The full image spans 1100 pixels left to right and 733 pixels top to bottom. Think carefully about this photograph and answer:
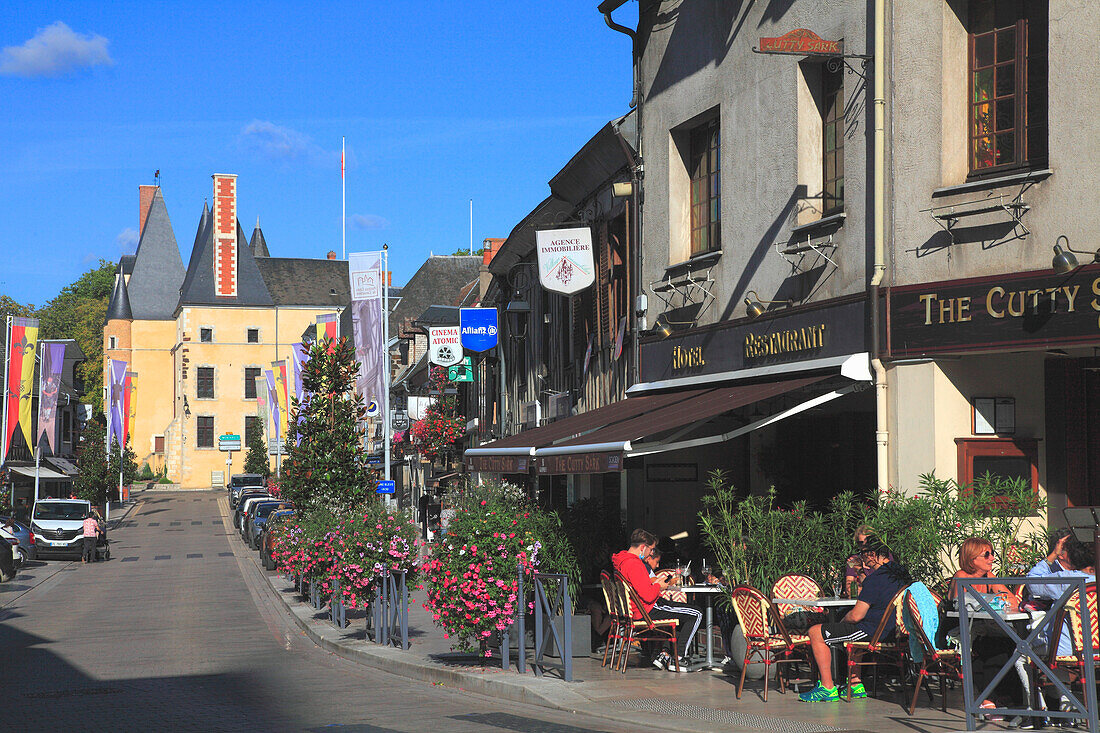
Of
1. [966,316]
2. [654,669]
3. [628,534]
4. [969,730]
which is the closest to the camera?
[969,730]

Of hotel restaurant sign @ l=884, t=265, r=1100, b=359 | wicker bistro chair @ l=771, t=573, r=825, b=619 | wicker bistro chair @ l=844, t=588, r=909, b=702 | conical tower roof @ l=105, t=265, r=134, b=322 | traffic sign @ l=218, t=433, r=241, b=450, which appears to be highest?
conical tower roof @ l=105, t=265, r=134, b=322

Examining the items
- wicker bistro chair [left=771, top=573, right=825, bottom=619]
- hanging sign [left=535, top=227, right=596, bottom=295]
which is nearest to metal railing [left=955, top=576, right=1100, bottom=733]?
wicker bistro chair [left=771, top=573, right=825, bottom=619]

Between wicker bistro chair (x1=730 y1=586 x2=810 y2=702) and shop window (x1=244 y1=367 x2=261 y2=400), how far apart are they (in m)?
86.1

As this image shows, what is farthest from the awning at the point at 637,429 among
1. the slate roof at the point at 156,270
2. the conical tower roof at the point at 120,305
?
the slate roof at the point at 156,270

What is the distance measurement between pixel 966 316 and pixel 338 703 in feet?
20.3

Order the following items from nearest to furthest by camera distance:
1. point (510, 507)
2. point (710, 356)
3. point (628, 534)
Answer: point (510, 507) → point (628, 534) → point (710, 356)

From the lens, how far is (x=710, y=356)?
14.2m

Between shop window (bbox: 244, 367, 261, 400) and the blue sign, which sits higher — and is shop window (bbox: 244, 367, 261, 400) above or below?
above

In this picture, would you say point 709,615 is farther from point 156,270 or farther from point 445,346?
point 156,270

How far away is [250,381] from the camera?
306 feet

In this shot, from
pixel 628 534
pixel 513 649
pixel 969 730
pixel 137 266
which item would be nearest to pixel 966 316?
pixel 969 730

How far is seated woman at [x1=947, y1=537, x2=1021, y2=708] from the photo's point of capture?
840 centimetres

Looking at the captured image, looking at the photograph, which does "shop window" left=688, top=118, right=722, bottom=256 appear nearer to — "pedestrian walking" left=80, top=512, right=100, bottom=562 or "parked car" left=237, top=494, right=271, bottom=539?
"pedestrian walking" left=80, top=512, right=100, bottom=562

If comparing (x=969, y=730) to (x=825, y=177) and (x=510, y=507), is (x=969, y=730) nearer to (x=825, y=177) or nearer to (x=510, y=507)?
(x=510, y=507)
